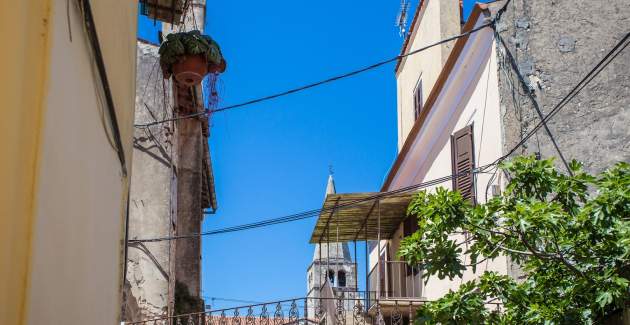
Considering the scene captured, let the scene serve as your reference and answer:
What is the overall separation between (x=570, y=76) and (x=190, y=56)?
211 inches

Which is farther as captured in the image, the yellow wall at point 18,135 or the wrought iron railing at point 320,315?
the wrought iron railing at point 320,315

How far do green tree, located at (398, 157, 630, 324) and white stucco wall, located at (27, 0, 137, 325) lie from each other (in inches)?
145

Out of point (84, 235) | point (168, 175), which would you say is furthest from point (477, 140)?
point (84, 235)

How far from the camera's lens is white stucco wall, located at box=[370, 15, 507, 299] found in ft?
41.9

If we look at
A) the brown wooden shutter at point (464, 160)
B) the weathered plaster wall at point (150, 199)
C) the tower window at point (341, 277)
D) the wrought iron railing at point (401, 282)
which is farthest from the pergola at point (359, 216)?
the tower window at point (341, 277)

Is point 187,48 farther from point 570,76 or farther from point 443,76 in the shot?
point 570,76

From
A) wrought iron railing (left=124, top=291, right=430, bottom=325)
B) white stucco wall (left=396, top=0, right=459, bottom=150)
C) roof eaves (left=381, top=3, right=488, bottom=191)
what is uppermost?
white stucco wall (left=396, top=0, right=459, bottom=150)

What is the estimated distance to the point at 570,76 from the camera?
12.8 m

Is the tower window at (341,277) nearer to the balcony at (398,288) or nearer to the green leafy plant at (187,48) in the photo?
the balcony at (398,288)

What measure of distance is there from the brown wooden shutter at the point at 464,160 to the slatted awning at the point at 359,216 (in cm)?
160

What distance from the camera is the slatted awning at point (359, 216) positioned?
50.9 feet

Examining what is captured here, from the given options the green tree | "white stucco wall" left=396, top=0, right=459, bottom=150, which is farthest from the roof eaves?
the green tree

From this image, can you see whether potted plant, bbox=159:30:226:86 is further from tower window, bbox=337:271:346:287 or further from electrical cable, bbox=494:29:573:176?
tower window, bbox=337:271:346:287

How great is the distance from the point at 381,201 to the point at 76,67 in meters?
12.9
